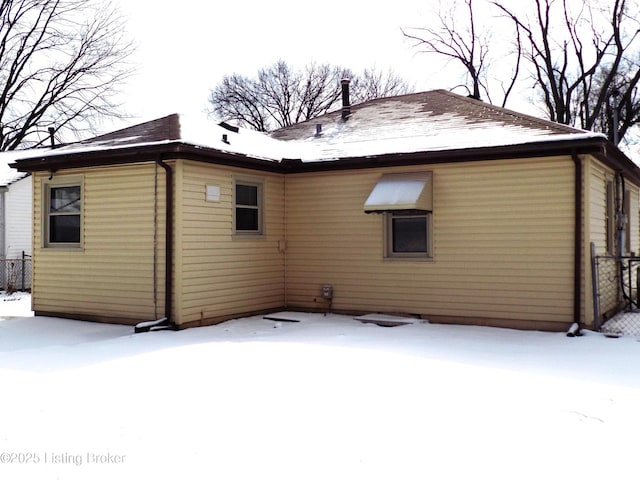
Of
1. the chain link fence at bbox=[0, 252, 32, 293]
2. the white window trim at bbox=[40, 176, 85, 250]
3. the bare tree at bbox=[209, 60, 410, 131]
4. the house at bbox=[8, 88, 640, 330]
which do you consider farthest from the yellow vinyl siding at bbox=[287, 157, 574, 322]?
the bare tree at bbox=[209, 60, 410, 131]

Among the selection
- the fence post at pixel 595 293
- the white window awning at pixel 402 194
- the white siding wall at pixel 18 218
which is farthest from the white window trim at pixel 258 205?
the white siding wall at pixel 18 218

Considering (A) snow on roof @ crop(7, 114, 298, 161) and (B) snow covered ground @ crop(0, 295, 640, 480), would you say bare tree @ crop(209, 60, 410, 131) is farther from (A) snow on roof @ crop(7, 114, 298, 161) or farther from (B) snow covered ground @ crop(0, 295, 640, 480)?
(B) snow covered ground @ crop(0, 295, 640, 480)

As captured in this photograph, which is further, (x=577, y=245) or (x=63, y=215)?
(x=63, y=215)

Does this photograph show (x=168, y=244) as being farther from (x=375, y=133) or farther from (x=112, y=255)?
(x=375, y=133)

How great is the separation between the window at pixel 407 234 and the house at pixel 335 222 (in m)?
0.02

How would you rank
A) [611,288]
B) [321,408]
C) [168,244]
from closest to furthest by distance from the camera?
[321,408] → [168,244] → [611,288]

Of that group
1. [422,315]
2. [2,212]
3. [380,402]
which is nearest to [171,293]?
[422,315]

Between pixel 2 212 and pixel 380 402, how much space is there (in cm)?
1702

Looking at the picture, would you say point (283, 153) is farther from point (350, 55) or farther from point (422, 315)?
point (350, 55)

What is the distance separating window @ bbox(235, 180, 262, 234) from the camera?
10.2 meters

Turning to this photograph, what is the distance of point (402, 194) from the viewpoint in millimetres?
9297

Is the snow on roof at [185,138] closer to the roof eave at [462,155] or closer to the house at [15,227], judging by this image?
the roof eave at [462,155]

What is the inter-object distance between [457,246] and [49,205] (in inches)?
274

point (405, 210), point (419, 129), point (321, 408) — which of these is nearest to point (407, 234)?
point (405, 210)
